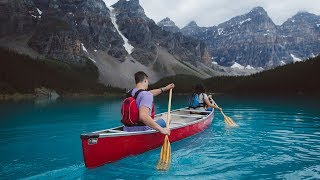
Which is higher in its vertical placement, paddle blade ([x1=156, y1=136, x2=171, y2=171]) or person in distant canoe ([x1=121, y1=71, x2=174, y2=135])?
person in distant canoe ([x1=121, y1=71, x2=174, y2=135])

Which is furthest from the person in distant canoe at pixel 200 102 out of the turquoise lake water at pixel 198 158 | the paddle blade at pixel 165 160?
the paddle blade at pixel 165 160

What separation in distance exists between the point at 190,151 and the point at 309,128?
12.2 m

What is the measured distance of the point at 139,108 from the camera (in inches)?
512

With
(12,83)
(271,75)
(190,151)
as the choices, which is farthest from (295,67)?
(190,151)

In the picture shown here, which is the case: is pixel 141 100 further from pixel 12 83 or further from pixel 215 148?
pixel 12 83

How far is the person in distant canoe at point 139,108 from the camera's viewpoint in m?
12.9

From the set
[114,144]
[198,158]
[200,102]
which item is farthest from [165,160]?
[200,102]

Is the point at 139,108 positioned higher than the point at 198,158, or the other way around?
the point at 139,108

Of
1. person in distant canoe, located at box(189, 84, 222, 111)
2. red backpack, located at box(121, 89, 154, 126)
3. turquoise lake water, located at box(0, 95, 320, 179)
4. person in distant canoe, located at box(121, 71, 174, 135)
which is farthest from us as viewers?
person in distant canoe, located at box(189, 84, 222, 111)

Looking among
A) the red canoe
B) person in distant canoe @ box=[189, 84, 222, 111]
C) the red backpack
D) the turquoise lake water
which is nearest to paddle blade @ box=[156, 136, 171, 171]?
the turquoise lake water

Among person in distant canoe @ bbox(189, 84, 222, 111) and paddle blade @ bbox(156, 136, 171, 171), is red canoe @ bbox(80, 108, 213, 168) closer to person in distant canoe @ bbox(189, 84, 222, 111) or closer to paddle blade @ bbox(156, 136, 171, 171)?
paddle blade @ bbox(156, 136, 171, 171)

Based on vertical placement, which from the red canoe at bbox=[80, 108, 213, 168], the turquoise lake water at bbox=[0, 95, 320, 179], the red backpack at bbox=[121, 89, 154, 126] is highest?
the red backpack at bbox=[121, 89, 154, 126]

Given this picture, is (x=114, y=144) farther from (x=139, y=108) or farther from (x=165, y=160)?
(x=165, y=160)

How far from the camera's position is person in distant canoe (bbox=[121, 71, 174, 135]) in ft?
42.2
